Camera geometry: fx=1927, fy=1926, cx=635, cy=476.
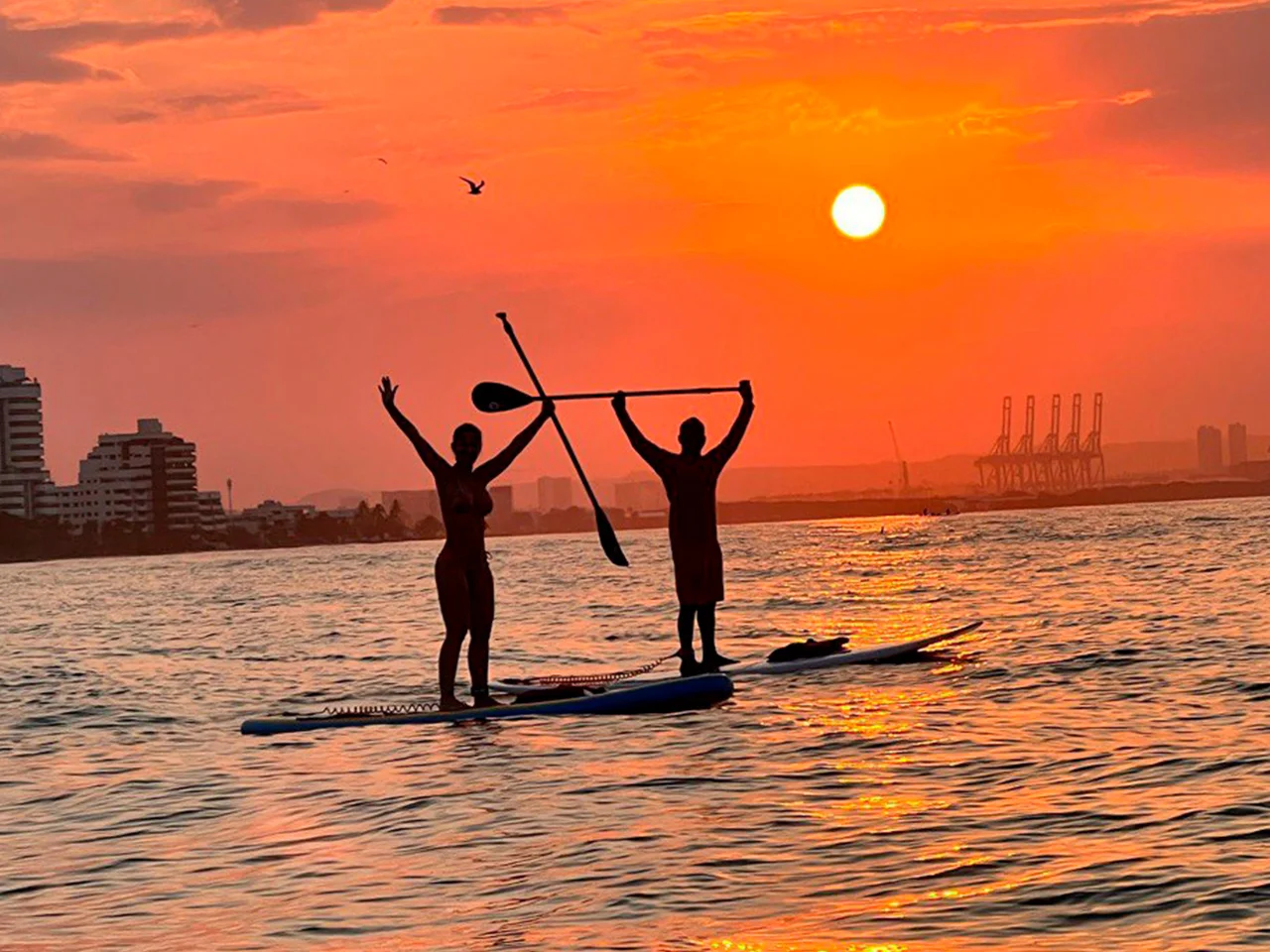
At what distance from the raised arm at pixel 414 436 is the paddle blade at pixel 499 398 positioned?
2363 mm

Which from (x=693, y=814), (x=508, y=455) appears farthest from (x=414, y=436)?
(x=693, y=814)

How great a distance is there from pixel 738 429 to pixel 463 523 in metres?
2.97

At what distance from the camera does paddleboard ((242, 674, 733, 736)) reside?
17109mm

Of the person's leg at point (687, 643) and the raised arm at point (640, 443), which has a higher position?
the raised arm at point (640, 443)

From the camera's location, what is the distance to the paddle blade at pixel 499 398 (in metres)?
19.0

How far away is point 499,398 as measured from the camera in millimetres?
19094

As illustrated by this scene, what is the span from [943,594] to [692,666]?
28.8 m

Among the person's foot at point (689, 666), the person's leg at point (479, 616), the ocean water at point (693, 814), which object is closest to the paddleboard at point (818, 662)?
the ocean water at point (693, 814)

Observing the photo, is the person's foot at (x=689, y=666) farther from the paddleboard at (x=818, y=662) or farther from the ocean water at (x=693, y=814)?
the paddleboard at (x=818, y=662)

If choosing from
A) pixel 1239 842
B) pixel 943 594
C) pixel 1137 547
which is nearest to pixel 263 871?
pixel 1239 842

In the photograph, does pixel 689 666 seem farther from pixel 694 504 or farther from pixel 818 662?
pixel 818 662

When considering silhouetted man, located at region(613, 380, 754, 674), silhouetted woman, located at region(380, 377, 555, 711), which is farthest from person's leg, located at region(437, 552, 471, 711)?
silhouetted man, located at region(613, 380, 754, 674)

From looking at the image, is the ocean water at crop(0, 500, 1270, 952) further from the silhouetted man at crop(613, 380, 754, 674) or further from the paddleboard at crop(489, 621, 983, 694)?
the silhouetted man at crop(613, 380, 754, 674)

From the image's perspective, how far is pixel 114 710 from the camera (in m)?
22.4
